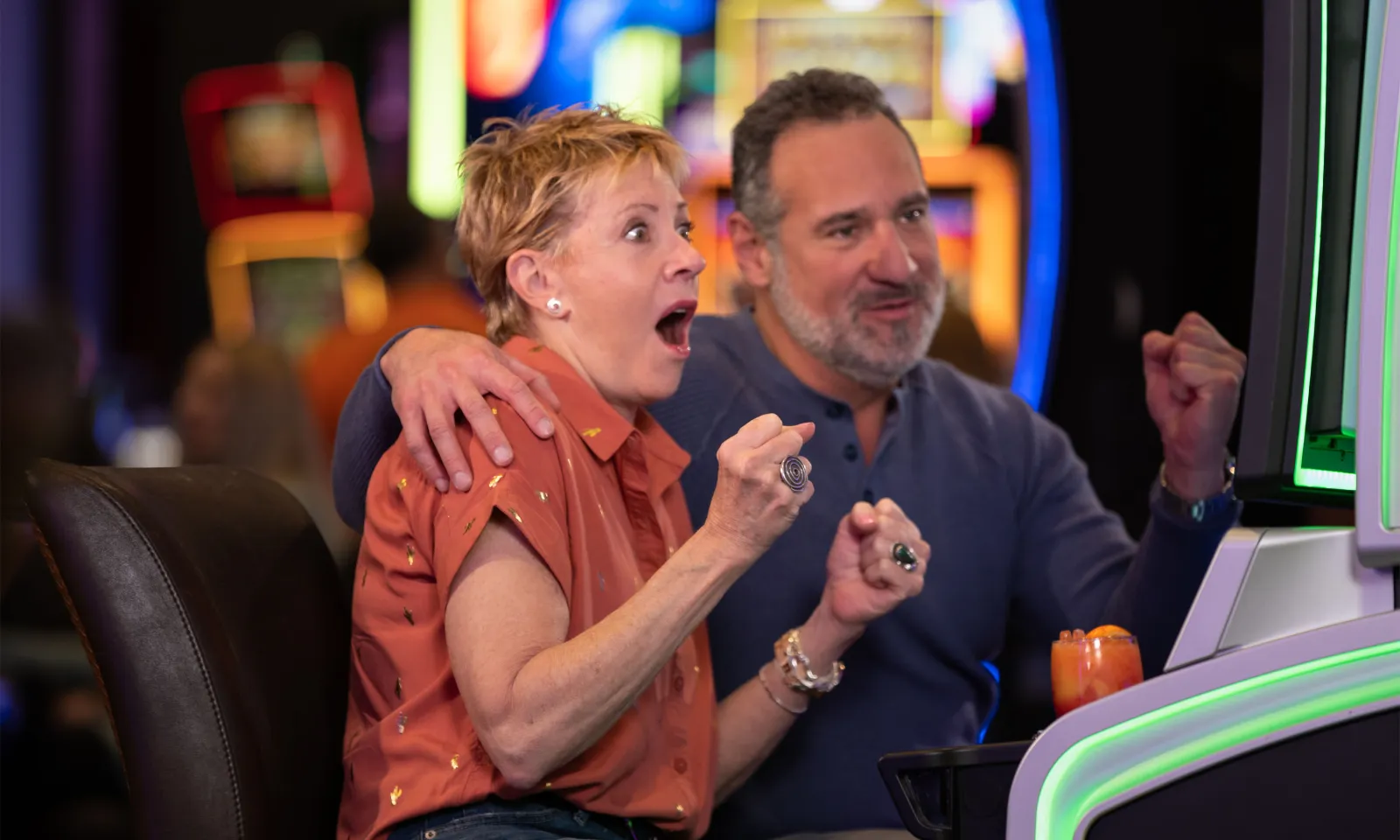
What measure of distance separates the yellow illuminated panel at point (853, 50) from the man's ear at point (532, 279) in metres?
3.25

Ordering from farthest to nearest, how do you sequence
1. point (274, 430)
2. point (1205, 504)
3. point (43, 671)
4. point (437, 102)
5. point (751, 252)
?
point (437, 102)
point (274, 430)
point (43, 671)
point (751, 252)
point (1205, 504)

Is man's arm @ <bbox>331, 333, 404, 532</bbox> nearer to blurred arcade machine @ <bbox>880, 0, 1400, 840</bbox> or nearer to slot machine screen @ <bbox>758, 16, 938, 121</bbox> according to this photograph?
blurred arcade machine @ <bbox>880, 0, 1400, 840</bbox>

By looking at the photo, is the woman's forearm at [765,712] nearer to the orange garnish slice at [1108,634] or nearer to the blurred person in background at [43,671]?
the orange garnish slice at [1108,634]

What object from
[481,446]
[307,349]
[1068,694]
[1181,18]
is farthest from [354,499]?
[307,349]

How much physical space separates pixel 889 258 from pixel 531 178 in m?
0.60

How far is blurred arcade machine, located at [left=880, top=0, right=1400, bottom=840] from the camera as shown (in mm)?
988

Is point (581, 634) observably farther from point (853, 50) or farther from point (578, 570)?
point (853, 50)

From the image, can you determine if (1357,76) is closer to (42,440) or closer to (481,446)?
(481,446)

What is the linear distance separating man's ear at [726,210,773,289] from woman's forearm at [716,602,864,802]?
1.90 feet

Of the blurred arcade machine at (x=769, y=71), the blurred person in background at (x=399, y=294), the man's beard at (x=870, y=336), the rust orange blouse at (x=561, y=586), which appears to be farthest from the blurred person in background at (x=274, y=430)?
the rust orange blouse at (x=561, y=586)

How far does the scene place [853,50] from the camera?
4.70m

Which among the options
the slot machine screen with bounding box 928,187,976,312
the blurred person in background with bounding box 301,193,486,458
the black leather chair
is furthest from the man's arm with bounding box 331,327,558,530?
the slot machine screen with bounding box 928,187,976,312

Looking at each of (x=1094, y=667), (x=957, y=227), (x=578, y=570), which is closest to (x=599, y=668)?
(x=578, y=570)

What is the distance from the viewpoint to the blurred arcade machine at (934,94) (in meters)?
4.62
